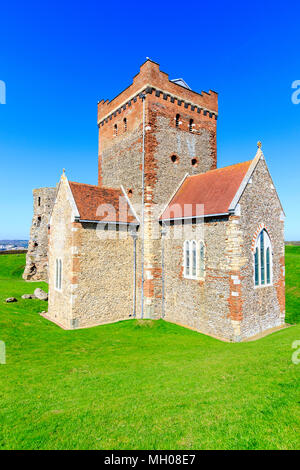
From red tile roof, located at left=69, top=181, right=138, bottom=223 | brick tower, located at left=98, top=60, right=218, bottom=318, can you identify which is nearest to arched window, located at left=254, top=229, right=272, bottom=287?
brick tower, located at left=98, top=60, right=218, bottom=318

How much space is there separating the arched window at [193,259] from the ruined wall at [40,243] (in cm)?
2277

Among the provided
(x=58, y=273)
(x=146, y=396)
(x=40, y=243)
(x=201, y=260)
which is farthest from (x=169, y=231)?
(x=40, y=243)

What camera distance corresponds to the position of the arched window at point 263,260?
15594 millimetres

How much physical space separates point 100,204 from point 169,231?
5309mm

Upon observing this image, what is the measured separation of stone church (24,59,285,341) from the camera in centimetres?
1489

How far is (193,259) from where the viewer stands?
55.0ft

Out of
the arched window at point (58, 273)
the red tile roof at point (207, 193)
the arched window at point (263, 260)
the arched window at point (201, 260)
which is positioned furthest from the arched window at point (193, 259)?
the arched window at point (58, 273)

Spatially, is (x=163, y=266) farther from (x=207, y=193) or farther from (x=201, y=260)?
(x=207, y=193)

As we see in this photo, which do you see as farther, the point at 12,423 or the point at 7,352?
the point at 7,352

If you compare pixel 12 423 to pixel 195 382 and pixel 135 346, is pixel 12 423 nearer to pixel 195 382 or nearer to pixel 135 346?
pixel 195 382

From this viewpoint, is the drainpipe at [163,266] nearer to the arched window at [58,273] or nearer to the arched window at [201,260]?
the arched window at [201,260]
